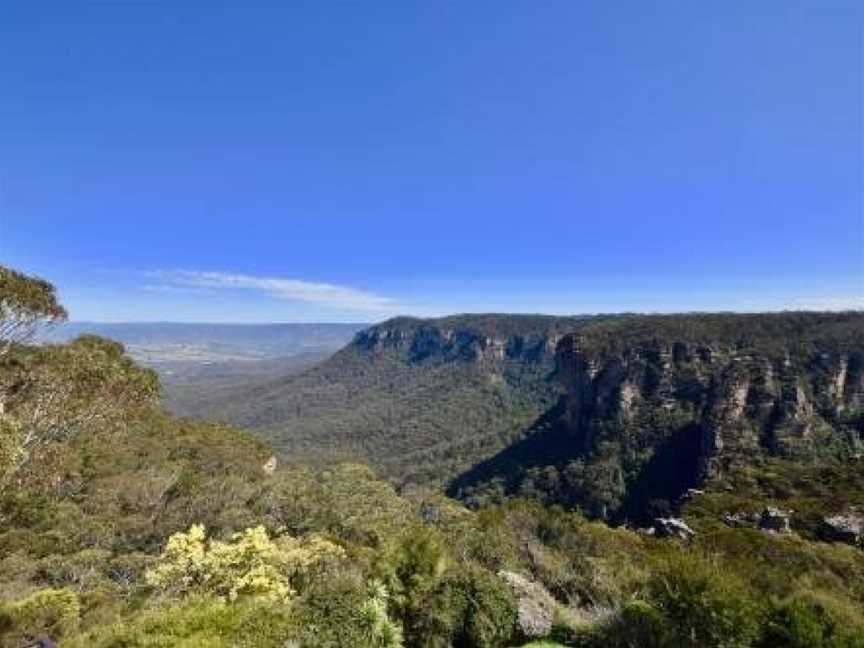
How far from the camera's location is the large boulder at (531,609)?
21766 mm

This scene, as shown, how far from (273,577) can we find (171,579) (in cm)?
408

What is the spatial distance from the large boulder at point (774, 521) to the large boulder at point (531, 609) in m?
51.0

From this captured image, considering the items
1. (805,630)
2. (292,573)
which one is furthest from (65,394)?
(805,630)

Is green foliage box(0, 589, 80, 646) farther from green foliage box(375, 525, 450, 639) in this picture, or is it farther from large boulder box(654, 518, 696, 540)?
large boulder box(654, 518, 696, 540)

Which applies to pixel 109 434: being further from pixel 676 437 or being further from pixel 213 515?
pixel 676 437

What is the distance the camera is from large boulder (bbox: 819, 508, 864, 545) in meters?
63.6

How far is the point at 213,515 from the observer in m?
49.2

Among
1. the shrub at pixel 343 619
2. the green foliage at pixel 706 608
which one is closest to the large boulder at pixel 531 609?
the green foliage at pixel 706 608

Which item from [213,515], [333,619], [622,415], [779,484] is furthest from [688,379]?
A: [333,619]

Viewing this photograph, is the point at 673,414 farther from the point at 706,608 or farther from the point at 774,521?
the point at 706,608

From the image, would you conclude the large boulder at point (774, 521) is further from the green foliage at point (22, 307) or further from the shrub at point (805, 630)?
the green foliage at point (22, 307)

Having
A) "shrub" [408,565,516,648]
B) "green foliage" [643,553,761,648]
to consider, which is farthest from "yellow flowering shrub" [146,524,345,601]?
"green foliage" [643,553,761,648]

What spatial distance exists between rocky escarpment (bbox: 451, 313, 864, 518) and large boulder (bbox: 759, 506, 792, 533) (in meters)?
32.8

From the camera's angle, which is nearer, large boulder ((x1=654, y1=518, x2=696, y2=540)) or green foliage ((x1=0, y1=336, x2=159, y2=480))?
green foliage ((x1=0, y1=336, x2=159, y2=480))
